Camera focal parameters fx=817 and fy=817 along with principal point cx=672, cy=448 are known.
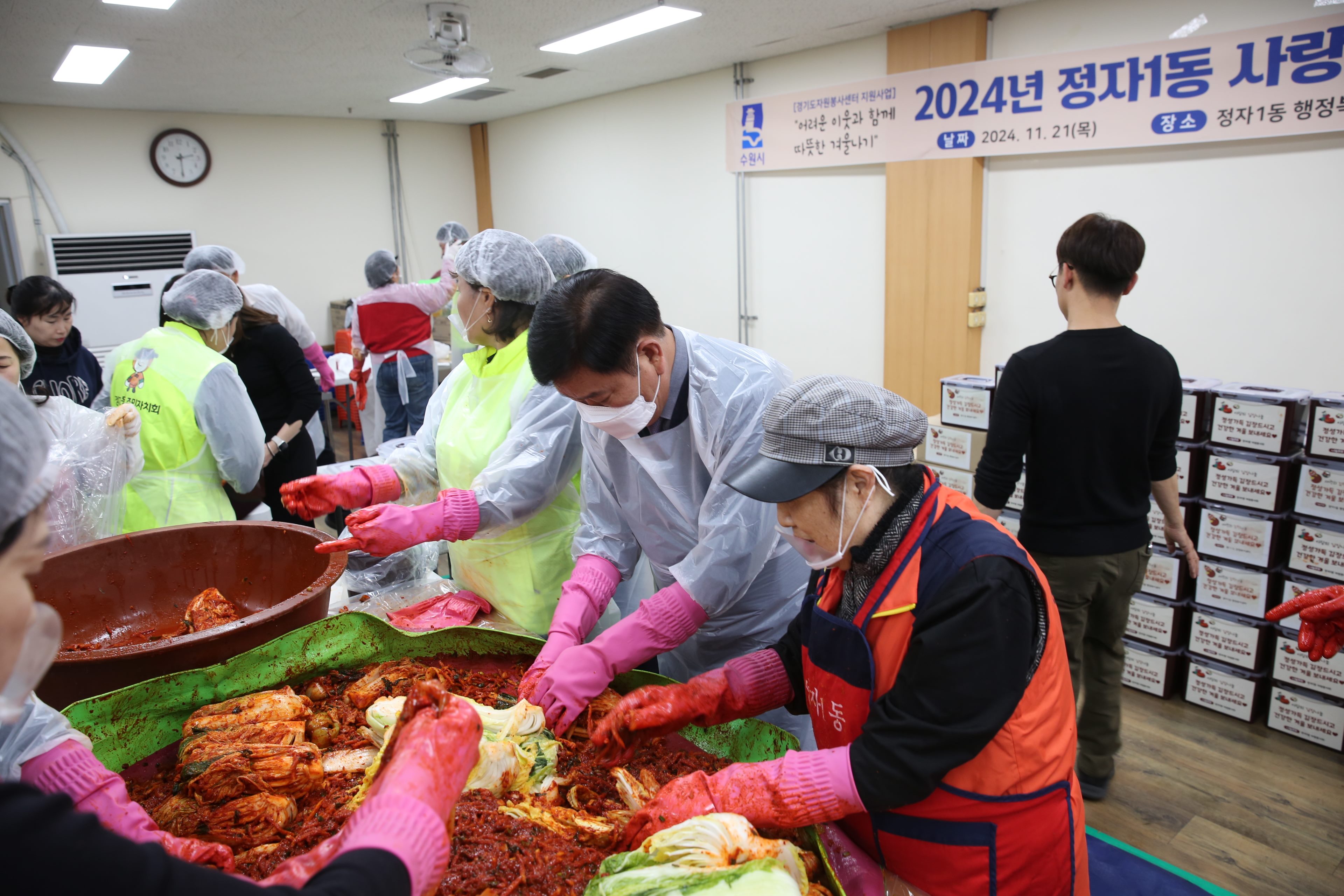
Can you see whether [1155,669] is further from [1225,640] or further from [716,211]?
[716,211]

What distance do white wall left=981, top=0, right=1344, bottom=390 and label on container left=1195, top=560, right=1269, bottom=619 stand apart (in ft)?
3.71

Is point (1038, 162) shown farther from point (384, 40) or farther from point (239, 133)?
point (239, 133)

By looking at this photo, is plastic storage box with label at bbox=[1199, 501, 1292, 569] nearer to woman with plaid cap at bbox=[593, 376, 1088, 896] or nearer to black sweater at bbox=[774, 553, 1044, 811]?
woman with plaid cap at bbox=[593, 376, 1088, 896]

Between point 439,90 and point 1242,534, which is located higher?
point 439,90

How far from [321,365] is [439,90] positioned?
2.69m

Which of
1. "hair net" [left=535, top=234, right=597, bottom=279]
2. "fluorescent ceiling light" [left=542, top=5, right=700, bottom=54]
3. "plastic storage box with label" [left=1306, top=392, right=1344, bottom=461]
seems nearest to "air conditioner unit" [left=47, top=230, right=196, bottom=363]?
"fluorescent ceiling light" [left=542, top=5, right=700, bottom=54]

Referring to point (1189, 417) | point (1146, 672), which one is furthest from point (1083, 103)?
point (1146, 672)

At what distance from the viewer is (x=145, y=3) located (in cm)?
391

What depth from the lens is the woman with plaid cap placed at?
1.09 meters

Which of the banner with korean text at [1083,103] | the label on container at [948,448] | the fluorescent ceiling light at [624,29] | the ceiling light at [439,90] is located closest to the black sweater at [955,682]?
the label on container at [948,448]

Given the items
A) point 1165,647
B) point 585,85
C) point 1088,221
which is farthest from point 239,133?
point 1165,647

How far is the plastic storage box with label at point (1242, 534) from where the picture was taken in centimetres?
290

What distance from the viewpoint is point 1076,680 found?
2.67 meters

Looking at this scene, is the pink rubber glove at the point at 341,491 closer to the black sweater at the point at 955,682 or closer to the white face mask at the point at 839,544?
the white face mask at the point at 839,544
